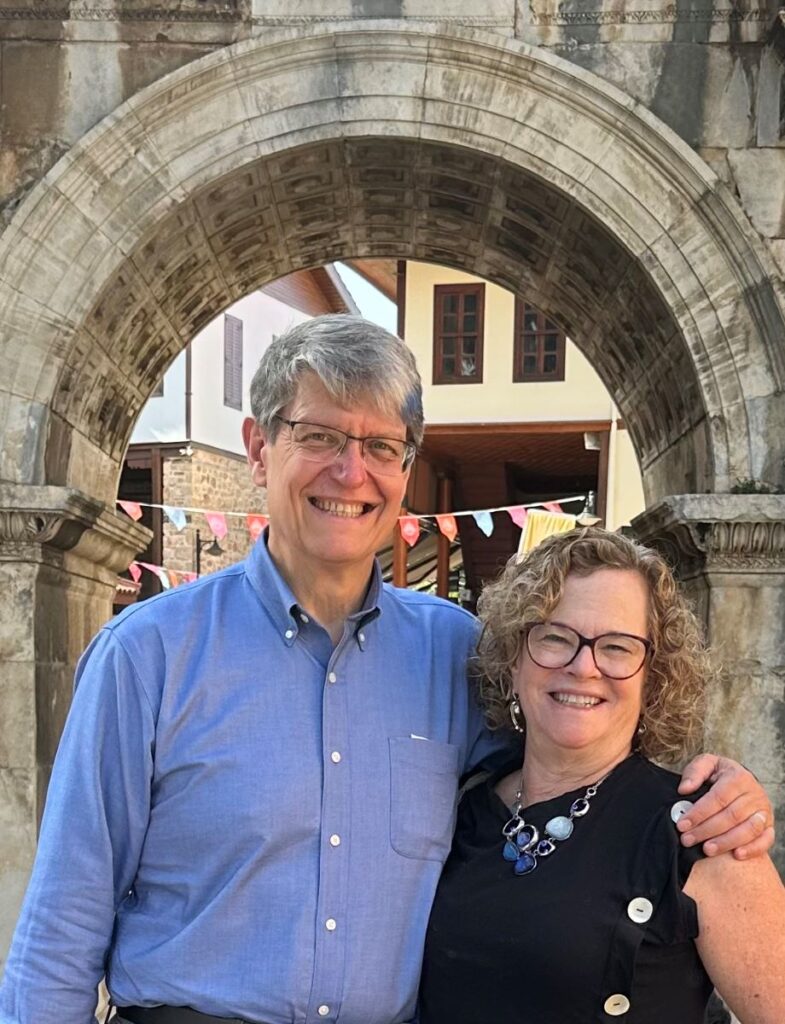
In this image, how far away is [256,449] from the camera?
2.06 meters

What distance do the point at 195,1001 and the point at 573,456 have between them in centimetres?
1490

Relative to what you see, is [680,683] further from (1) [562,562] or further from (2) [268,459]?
(2) [268,459]

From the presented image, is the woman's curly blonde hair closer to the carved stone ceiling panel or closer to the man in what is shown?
→ the man

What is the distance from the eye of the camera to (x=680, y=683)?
2016 millimetres

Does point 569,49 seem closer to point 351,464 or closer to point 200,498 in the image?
point 351,464

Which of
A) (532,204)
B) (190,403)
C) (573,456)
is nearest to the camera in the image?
(532,204)

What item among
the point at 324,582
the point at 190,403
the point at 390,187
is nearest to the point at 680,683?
the point at 324,582

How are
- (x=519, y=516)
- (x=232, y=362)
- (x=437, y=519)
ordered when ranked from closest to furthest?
(x=519, y=516) < (x=437, y=519) < (x=232, y=362)

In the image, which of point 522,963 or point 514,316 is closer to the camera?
point 522,963

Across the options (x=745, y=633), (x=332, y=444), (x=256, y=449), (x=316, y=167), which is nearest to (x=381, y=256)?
(x=316, y=167)

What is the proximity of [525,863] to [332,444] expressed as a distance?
88 centimetres

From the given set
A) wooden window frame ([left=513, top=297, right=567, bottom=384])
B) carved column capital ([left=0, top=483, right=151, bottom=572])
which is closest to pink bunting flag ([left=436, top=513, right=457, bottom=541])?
wooden window frame ([left=513, top=297, right=567, bottom=384])

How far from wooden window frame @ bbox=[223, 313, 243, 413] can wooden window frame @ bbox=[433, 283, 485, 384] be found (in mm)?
5518

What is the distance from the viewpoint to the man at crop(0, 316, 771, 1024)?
178cm
